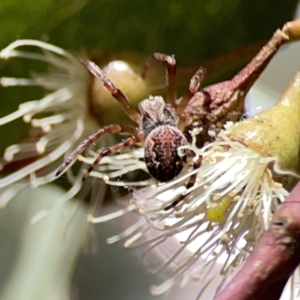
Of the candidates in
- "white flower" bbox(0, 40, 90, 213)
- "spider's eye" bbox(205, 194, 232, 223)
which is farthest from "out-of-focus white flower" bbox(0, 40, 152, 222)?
"spider's eye" bbox(205, 194, 232, 223)

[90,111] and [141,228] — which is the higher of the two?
[90,111]

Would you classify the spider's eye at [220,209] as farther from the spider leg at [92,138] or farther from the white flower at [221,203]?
the spider leg at [92,138]

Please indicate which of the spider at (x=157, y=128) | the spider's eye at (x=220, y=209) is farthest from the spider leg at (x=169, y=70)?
the spider's eye at (x=220, y=209)

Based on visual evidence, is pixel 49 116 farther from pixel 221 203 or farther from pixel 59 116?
pixel 221 203

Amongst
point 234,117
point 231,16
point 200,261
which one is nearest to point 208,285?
point 200,261

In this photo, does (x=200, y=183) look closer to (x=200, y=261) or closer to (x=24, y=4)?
(x=200, y=261)

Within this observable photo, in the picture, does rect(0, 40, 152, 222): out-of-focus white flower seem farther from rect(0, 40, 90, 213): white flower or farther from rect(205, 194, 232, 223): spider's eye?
rect(205, 194, 232, 223): spider's eye

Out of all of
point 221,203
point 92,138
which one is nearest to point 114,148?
point 92,138
